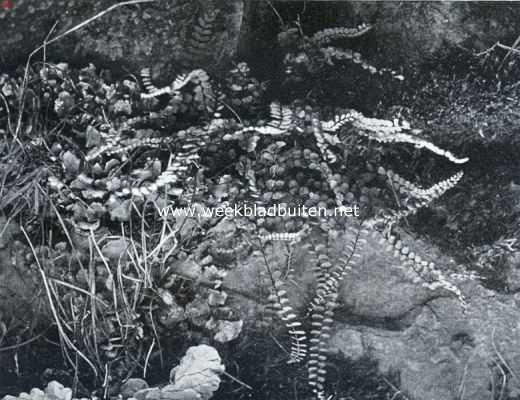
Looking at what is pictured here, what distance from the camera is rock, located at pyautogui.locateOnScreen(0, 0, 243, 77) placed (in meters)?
1.78

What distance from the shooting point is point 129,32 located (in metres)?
1.79

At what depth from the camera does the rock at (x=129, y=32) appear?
1.78 metres

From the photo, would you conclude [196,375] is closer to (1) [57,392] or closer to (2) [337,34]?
(1) [57,392]

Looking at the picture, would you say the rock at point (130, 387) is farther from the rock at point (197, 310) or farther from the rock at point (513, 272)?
the rock at point (513, 272)

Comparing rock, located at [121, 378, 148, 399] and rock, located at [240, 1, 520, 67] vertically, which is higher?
rock, located at [240, 1, 520, 67]

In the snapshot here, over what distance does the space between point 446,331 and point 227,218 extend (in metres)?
0.60

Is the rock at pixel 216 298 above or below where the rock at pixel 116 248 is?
below

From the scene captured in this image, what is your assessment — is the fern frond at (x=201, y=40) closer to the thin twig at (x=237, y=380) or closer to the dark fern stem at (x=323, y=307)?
the dark fern stem at (x=323, y=307)

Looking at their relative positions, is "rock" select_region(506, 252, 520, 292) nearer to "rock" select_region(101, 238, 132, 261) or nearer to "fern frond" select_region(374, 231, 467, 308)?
"fern frond" select_region(374, 231, 467, 308)


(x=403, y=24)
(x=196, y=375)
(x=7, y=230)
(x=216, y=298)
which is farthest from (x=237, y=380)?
(x=403, y=24)

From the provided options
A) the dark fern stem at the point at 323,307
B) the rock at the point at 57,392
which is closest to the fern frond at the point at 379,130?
the dark fern stem at the point at 323,307

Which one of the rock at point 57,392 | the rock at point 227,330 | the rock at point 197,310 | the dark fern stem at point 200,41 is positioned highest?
the dark fern stem at point 200,41

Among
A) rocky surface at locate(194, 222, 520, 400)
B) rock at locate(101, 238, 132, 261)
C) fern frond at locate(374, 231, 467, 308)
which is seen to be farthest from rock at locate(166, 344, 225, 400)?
fern frond at locate(374, 231, 467, 308)

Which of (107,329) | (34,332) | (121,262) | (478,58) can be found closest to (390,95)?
(478,58)
